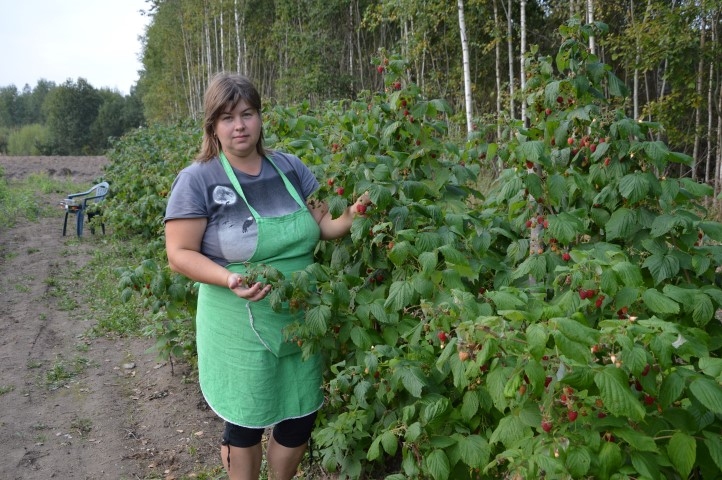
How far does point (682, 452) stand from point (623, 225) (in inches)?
38.8

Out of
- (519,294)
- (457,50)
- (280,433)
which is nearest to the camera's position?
(519,294)

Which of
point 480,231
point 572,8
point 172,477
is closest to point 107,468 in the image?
point 172,477

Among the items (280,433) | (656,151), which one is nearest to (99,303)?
(280,433)

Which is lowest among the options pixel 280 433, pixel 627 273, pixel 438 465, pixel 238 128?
pixel 280 433

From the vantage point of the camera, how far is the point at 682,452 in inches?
64.3

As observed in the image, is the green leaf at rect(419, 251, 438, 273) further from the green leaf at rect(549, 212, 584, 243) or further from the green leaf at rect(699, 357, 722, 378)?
the green leaf at rect(699, 357, 722, 378)

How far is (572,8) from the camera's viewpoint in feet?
31.8

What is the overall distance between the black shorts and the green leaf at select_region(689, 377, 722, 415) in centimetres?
150

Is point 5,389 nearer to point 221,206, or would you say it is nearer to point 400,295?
point 221,206

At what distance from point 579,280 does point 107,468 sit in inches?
116

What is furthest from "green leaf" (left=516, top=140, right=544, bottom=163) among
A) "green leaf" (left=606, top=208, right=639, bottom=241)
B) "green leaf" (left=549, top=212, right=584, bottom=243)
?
"green leaf" (left=606, top=208, right=639, bottom=241)

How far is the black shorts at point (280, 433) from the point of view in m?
2.60

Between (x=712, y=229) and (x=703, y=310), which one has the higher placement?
(x=712, y=229)

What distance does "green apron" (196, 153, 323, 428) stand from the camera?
2449mm
